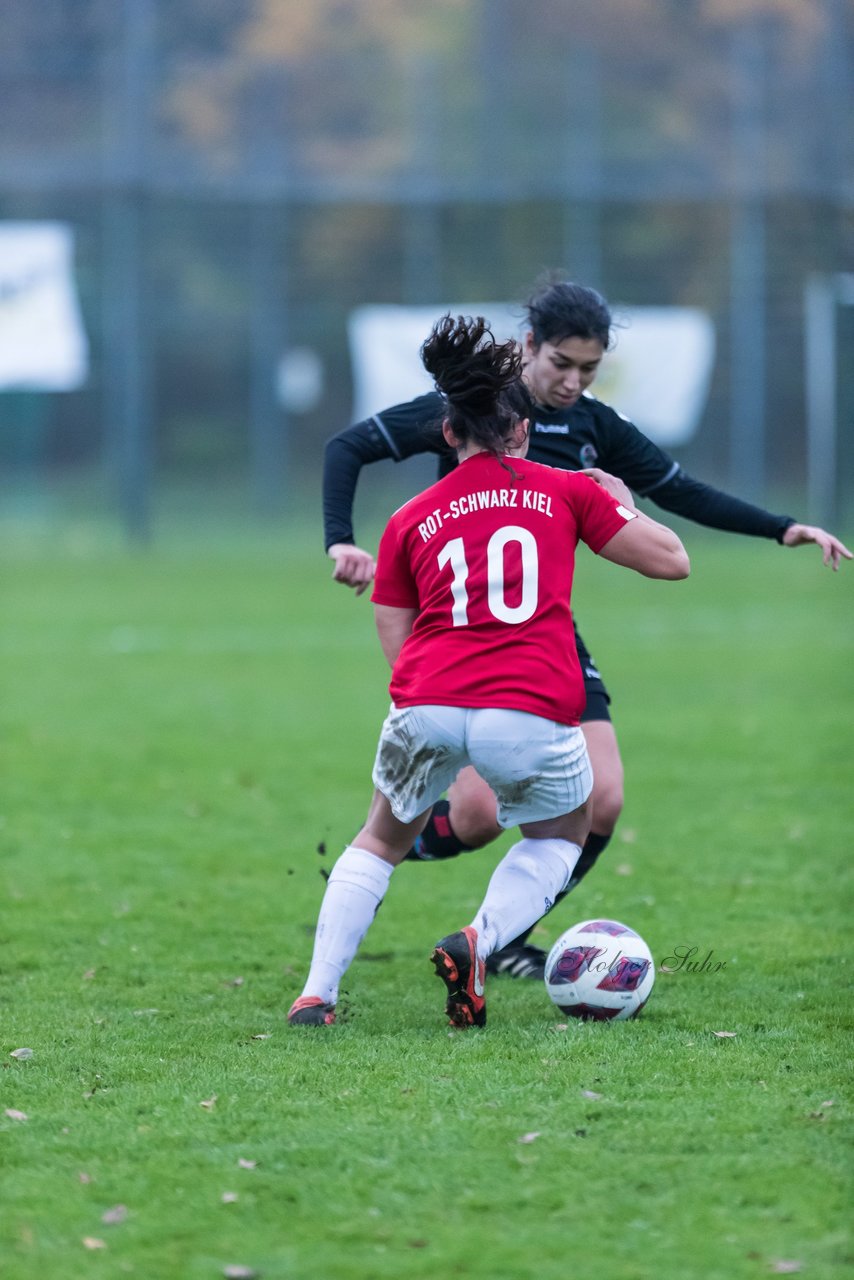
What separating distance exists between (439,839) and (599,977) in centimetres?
77

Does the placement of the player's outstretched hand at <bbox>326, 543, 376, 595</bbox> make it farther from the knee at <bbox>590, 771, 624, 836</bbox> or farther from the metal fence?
the metal fence

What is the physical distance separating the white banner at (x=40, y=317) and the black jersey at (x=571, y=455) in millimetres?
22162

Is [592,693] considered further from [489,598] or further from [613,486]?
[489,598]

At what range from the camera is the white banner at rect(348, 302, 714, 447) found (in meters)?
26.8

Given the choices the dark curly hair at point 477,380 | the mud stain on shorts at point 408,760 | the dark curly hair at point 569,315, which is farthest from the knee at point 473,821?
the dark curly hair at point 569,315

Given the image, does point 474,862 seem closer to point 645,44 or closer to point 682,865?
point 682,865

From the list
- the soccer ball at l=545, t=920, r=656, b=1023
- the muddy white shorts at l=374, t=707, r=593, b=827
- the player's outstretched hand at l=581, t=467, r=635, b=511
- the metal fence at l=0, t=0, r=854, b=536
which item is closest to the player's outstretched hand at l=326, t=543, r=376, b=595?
the muddy white shorts at l=374, t=707, r=593, b=827

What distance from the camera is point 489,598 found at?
423 centimetres

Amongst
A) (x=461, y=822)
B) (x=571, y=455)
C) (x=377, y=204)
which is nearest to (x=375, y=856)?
(x=461, y=822)

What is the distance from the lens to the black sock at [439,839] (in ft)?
16.9

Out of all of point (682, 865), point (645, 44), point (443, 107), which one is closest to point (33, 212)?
point (443, 107)

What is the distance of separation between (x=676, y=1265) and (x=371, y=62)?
27.0 meters

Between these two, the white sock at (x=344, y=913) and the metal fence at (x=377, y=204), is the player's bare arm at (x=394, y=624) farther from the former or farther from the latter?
the metal fence at (x=377, y=204)

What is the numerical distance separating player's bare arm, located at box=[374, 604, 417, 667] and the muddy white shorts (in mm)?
229
